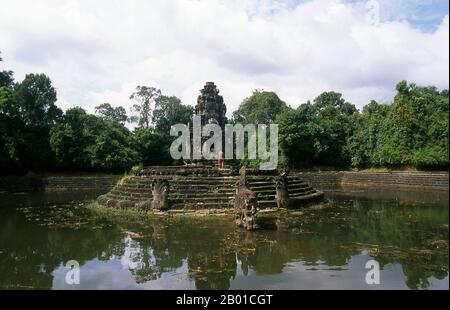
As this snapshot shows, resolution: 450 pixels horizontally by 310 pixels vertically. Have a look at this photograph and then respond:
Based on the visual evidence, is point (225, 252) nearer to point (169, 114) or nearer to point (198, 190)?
point (198, 190)

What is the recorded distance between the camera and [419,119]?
2717cm

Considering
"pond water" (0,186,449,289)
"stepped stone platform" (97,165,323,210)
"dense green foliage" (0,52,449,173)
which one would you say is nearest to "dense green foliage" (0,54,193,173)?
"dense green foliage" (0,52,449,173)

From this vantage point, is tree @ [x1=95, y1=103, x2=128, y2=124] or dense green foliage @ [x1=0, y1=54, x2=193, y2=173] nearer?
dense green foliage @ [x1=0, y1=54, x2=193, y2=173]

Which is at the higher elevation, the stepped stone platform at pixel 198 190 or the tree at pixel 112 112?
the tree at pixel 112 112

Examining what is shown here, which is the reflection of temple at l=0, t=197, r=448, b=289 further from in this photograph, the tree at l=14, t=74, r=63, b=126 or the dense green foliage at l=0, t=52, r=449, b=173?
the tree at l=14, t=74, r=63, b=126

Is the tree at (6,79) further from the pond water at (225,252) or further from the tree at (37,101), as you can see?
the pond water at (225,252)

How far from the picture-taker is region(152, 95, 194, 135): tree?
52.2m

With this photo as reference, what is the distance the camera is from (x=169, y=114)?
52500 mm

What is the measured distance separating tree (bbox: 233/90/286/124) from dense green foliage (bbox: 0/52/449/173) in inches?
305

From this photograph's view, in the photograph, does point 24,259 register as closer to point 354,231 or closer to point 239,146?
point 354,231

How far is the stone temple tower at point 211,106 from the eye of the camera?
22922mm

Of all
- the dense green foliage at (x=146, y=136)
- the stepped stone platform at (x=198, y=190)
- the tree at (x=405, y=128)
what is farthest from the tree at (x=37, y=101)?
the tree at (x=405, y=128)

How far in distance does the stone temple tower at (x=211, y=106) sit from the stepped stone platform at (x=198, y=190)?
5228 millimetres

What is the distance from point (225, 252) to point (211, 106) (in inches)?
591
